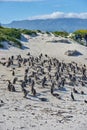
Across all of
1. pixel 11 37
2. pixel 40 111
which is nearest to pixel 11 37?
pixel 11 37

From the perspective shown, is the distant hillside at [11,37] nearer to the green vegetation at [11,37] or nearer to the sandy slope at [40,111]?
the green vegetation at [11,37]

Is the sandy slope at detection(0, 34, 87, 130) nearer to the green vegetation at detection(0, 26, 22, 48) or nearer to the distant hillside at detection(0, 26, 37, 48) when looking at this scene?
the distant hillside at detection(0, 26, 37, 48)

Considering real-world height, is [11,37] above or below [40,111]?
above

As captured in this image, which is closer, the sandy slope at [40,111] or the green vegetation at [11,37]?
the sandy slope at [40,111]

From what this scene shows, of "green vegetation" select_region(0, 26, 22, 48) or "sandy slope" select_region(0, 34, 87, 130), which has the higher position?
"green vegetation" select_region(0, 26, 22, 48)

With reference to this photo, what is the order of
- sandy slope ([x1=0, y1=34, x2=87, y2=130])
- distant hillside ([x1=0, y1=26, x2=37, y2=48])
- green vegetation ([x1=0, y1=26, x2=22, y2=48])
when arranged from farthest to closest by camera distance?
green vegetation ([x1=0, y1=26, x2=22, y2=48])
distant hillside ([x1=0, y1=26, x2=37, y2=48])
sandy slope ([x1=0, y1=34, x2=87, y2=130])

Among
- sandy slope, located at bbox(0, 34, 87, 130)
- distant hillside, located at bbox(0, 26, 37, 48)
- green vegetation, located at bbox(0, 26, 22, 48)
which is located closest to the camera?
sandy slope, located at bbox(0, 34, 87, 130)

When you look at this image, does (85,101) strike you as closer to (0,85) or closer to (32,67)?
(0,85)

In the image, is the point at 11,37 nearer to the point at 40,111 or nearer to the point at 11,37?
the point at 11,37

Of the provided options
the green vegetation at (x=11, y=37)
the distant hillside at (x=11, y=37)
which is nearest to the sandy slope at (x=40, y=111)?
the distant hillside at (x=11, y=37)

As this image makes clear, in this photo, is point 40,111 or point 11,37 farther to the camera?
point 11,37

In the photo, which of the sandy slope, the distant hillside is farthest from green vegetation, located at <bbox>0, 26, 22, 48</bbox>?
the sandy slope

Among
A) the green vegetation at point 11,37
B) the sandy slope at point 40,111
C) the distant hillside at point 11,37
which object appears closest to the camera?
the sandy slope at point 40,111

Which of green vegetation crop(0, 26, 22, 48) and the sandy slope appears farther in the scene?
green vegetation crop(0, 26, 22, 48)
